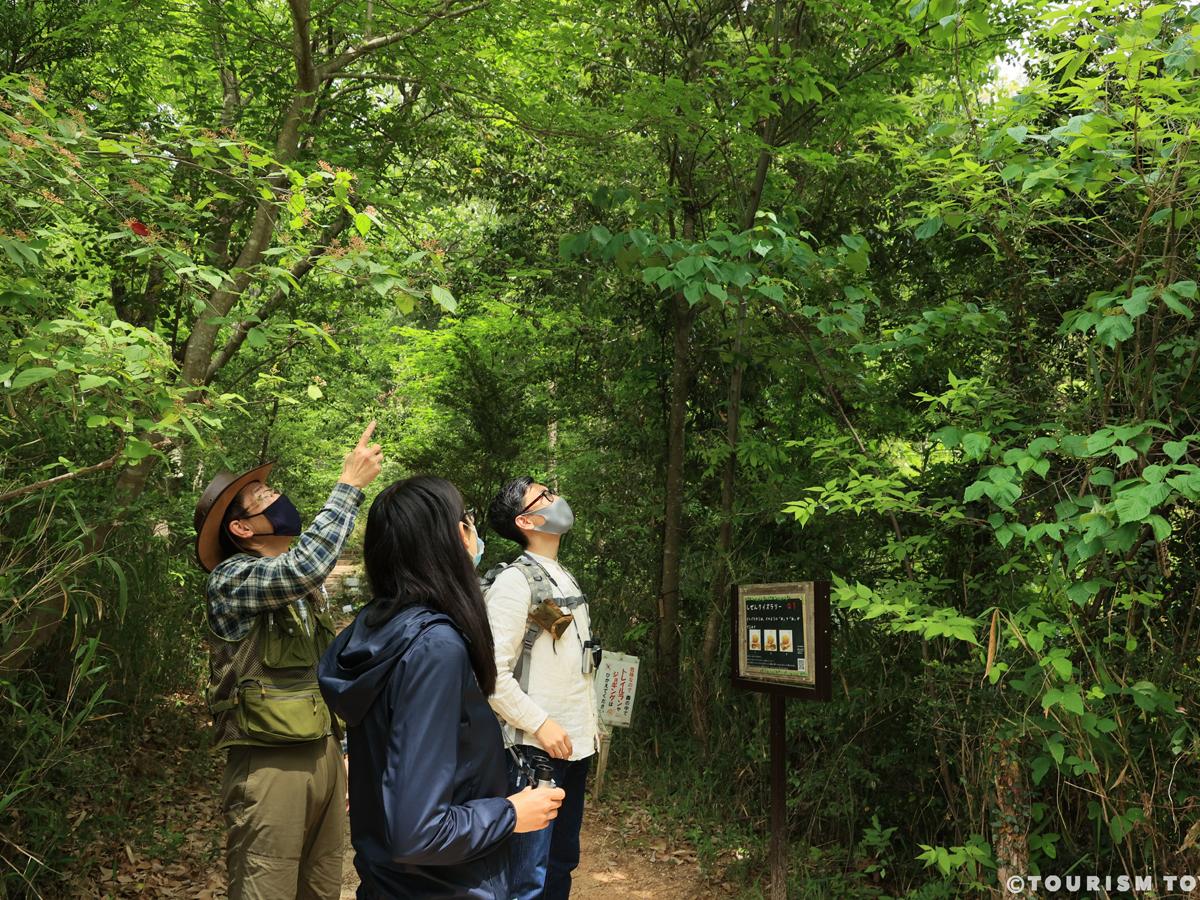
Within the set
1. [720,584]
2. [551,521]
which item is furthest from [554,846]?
[720,584]

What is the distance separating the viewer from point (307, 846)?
3113 millimetres

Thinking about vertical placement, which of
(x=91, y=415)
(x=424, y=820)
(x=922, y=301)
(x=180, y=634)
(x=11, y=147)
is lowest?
(x=424, y=820)

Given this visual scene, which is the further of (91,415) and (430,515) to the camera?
(91,415)

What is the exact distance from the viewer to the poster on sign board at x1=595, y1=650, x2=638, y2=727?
576 cm

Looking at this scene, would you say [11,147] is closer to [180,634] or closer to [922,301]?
[180,634]

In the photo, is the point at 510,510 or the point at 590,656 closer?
the point at 590,656

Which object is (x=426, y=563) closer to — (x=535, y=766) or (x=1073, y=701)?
(x=535, y=766)

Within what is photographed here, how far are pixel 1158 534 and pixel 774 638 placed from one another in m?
1.97

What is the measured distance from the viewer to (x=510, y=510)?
11.7 feet

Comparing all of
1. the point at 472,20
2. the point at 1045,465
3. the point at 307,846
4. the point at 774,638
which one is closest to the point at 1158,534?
the point at 1045,465

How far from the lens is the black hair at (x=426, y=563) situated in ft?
5.95

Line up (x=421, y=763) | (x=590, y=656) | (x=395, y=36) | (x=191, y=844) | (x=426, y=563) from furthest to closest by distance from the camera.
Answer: (x=395, y=36) → (x=191, y=844) → (x=590, y=656) → (x=426, y=563) → (x=421, y=763)

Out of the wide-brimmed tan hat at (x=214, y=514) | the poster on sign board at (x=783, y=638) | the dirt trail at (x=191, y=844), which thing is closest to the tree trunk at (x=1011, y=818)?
the poster on sign board at (x=783, y=638)

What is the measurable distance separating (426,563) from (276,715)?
55.0 inches
